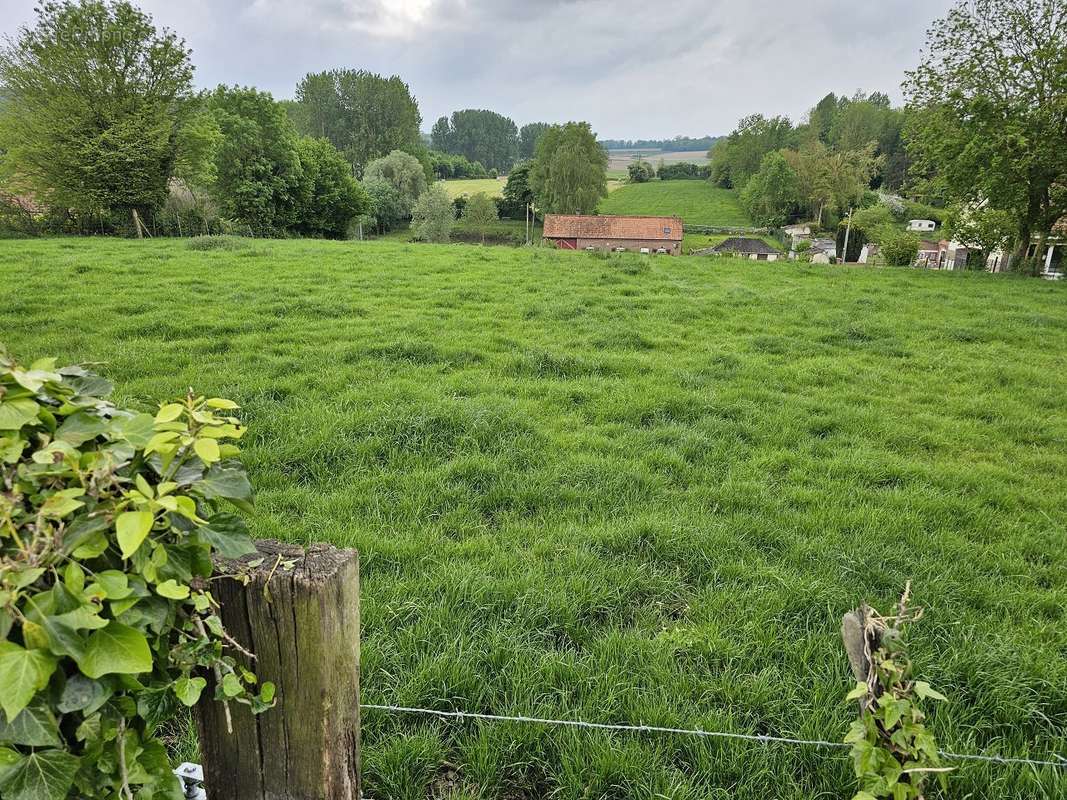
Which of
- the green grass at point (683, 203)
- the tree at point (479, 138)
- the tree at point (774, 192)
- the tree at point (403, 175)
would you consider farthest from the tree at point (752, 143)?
the tree at point (479, 138)

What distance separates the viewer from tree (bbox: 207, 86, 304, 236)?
36.8 meters

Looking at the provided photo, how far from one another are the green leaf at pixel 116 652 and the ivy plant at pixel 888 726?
1715 mm

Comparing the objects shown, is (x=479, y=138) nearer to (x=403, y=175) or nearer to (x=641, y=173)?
(x=641, y=173)

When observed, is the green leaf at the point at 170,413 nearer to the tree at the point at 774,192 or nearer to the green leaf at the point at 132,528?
the green leaf at the point at 132,528

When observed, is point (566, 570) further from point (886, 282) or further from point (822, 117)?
point (822, 117)

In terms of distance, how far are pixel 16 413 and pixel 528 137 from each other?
178411 mm

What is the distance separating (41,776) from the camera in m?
1.08

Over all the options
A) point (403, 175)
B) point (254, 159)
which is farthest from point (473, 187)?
point (254, 159)

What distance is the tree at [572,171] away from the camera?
67500mm

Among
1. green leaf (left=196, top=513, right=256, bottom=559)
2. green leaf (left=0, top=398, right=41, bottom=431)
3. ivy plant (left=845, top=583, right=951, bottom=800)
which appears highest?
green leaf (left=0, top=398, right=41, bottom=431)

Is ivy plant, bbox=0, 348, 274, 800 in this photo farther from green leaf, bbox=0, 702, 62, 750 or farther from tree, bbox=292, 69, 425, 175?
tree, bbox=292, 69, 425, 175

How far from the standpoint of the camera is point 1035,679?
291 centimetres

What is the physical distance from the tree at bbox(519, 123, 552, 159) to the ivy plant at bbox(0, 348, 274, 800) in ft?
545

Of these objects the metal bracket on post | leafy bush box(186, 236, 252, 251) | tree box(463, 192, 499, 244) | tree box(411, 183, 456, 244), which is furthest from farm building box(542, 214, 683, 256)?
the metal bracket on post
